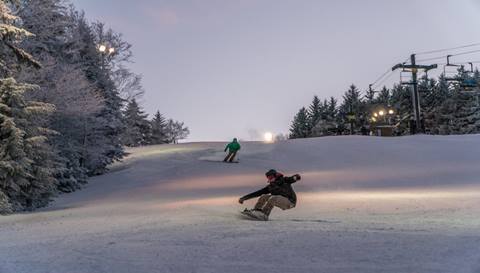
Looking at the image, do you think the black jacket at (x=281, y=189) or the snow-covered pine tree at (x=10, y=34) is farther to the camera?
the snow-covered pine tree at (x=10, y=34)

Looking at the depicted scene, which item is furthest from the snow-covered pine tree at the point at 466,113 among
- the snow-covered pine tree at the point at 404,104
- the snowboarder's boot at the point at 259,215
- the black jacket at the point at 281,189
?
the snowboarder's boot at the point at 259,215

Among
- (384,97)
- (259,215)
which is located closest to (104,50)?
(259,215)

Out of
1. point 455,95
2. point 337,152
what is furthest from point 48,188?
point 455,95

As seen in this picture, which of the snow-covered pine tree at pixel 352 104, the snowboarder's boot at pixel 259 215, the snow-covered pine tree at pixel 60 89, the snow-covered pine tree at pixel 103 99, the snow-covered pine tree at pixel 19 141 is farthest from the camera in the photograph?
the snow-covered pine tree at pixel 352 104

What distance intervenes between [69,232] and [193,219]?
8.33 ft

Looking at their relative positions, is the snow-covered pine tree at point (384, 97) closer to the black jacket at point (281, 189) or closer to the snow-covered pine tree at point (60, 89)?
the snow-covered pine tree at point (60, 89)

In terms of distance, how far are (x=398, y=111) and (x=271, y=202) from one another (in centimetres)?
8978

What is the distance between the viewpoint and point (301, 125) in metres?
113

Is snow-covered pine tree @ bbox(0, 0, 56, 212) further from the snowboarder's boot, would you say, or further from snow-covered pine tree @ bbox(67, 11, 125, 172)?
snow-covered pine tree @ bbox(67, 11, 125, 172)

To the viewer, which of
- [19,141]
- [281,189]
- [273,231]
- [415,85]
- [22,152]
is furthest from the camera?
[415,85]

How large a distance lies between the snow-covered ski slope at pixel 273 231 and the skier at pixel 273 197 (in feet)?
1.03

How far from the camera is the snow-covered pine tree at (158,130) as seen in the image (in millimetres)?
105369

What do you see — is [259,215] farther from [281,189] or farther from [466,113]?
[466,113]

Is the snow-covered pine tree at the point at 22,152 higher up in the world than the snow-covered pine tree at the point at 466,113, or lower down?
lower down
